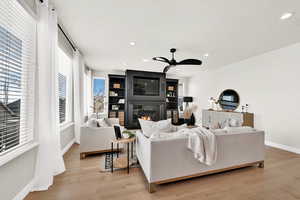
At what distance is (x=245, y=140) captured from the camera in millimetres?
2354

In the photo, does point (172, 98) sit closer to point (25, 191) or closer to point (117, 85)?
point (117, 85)

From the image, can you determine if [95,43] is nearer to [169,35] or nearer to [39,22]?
[39,22]

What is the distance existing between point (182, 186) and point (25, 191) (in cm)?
209

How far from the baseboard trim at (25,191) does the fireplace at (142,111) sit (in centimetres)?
416

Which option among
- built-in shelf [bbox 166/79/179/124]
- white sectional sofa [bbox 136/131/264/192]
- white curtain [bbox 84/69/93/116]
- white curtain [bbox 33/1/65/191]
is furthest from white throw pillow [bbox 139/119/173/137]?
built-in shelf [bbox 166/79/179/124]

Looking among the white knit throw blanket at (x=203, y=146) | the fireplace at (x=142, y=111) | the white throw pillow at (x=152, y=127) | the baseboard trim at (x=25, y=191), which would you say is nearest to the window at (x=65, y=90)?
the baseboard trim at (x=25, y=191)

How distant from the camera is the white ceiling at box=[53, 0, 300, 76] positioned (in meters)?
2.01

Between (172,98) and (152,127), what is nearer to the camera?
(152,127)

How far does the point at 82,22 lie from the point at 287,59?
200 inches

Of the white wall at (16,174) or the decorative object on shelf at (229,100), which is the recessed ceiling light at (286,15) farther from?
the white wall at (16,174)

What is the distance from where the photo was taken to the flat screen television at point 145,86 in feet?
19.8

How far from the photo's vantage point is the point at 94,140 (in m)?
2.89

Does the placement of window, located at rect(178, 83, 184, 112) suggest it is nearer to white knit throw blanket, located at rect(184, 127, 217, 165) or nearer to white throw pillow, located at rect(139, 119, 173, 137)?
white throw pillow, located at rect(139, 119, 173, 137)

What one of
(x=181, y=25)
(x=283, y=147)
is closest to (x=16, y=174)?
(x=181, y=25)
